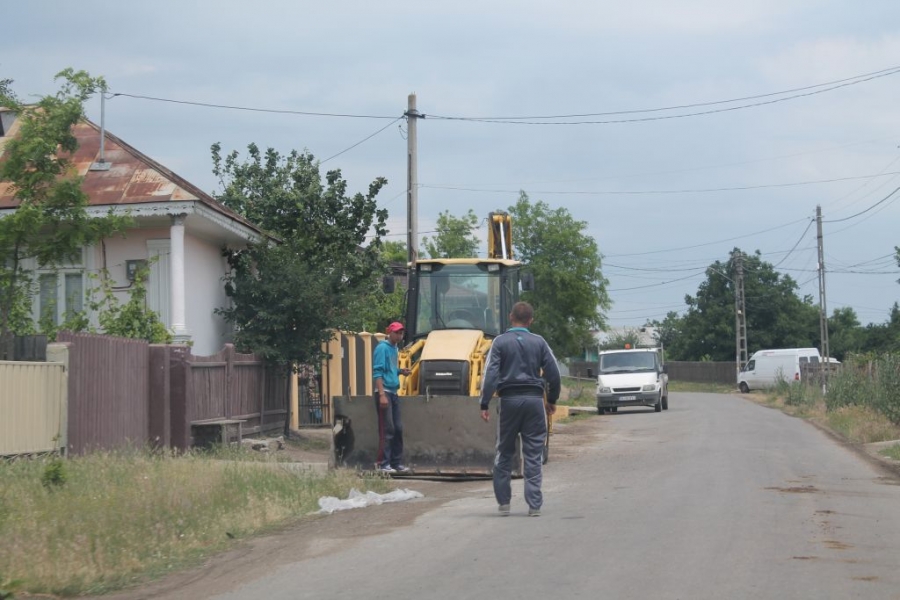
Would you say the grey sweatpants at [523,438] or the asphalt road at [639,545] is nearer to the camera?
the asphalt road at [639,545]

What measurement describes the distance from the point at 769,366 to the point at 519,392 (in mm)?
50228

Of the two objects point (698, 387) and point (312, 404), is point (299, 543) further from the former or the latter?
point (698, 387)

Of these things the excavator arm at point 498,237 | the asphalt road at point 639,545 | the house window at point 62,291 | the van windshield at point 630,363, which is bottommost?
the asphalt road at point 639,545

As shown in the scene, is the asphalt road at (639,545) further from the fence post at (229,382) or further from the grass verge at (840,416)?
the fence post at (229,382)

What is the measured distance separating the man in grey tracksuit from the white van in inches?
1842

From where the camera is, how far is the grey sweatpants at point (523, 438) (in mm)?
10234

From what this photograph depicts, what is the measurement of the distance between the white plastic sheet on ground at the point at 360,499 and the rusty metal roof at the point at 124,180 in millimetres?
9002

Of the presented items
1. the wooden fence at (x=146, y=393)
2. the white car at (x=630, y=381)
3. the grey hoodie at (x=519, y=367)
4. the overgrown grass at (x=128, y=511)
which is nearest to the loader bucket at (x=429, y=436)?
the overgrown grass at (x=128, y=511)

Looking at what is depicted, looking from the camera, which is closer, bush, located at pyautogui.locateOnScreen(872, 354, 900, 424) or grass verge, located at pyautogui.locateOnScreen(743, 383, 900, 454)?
grass verge, located at pyautogui.locateOnScreen(743, 383, 900, 454)

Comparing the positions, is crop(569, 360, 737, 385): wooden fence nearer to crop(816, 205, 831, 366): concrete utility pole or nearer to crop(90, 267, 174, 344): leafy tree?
crop(816, 205, 831, 366): concrete utility pole

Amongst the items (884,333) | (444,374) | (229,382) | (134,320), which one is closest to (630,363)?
(229,382)

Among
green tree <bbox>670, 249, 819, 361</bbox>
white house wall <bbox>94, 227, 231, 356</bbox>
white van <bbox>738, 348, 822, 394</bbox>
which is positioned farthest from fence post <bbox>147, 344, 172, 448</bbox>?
green tree <bbox>670, 249, 819, 361</bbox>

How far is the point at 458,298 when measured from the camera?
54.3 ft

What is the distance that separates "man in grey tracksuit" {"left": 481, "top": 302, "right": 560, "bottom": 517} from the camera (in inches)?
405
